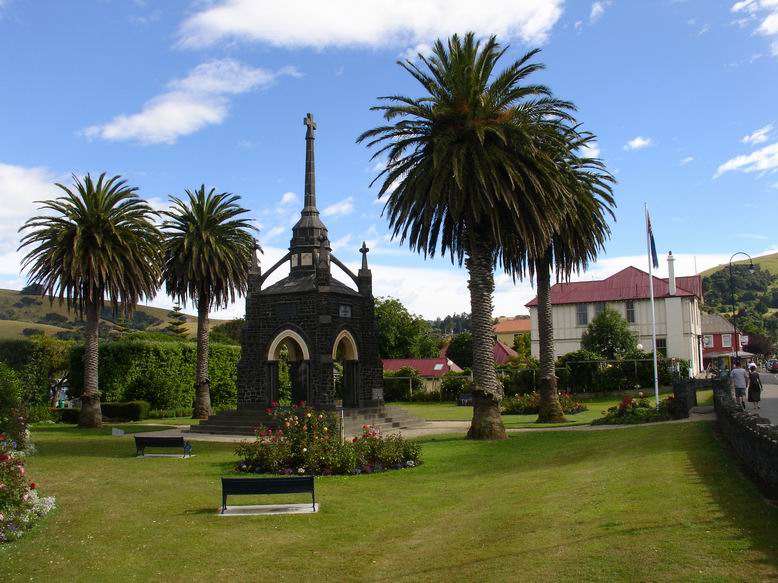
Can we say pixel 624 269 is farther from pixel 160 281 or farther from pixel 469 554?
pixel 469 554

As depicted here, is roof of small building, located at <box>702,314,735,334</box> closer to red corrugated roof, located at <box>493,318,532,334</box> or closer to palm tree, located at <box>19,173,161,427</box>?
red corrugated roof, located at <box>493,318,532,334</box>

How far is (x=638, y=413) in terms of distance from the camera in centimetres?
2627

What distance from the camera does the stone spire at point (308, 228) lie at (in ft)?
108

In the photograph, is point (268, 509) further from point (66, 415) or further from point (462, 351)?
point (462, 351)

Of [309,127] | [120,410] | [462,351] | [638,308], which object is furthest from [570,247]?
[462,351]

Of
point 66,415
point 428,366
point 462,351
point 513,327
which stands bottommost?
point 66,415

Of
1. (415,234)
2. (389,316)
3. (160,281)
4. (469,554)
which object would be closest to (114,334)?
(389,316)

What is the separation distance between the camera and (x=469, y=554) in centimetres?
920

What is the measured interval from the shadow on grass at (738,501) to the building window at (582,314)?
51.3 m

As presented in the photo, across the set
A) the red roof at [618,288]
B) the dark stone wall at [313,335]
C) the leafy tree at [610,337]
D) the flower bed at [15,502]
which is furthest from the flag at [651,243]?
the red roof at [618,288]

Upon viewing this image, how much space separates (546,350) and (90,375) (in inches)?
802

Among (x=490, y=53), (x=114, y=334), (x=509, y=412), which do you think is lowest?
(x=509, y=412)

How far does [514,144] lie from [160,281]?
65.4ft

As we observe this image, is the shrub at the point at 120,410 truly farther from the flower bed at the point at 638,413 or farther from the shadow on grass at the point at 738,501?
the shadow on grass at the point at 738,501
